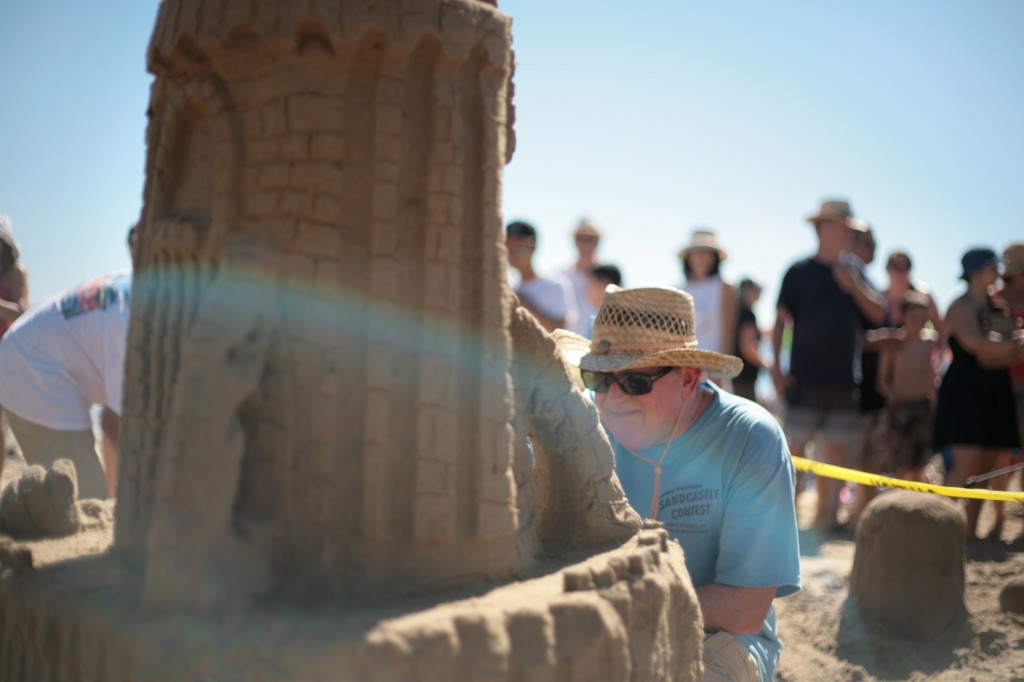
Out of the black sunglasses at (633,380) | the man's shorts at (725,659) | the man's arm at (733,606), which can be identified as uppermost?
the black sunglasses at (633,380)

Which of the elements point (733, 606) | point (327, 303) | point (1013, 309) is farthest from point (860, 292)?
point (327, 303)

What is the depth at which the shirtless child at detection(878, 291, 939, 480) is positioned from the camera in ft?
21.7

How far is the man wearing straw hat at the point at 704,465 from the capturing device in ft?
8.98

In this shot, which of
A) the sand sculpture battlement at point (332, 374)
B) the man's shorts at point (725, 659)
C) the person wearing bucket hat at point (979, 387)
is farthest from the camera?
the person wearing bucket hat at point (979, 387)

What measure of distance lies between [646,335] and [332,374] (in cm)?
126

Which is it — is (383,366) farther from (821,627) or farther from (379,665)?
(821,627)

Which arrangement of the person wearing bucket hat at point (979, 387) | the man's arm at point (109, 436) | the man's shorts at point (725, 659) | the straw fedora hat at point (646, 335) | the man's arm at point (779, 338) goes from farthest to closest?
the man's arm at point (779, 338) < the person wearing bucket hat at point (979, 387) < the man's arm at point (109, 436) < the straw fedora hat at point (646, 335) < the man's shorts at point (725, 659)

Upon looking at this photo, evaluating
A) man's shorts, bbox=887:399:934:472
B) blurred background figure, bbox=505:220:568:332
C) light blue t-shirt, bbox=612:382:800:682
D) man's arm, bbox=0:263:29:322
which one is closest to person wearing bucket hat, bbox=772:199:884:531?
man's shorts, bbox=887:399:934:472

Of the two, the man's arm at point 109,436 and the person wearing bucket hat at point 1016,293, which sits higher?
the person wearing bucket hat at point 1016,293

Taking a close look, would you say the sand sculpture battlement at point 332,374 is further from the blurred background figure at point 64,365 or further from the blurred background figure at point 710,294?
the blurred background figure at point 710,294

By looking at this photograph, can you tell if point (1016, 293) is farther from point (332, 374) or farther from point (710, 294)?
point (332, 374)

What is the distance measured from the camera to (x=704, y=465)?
9.60ft

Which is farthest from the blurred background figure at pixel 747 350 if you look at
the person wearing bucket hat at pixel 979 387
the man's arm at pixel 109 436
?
the man's arm at pixel 109 436

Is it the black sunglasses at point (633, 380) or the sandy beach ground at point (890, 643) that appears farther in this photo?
the sandy beach ground at point (890, 643)
